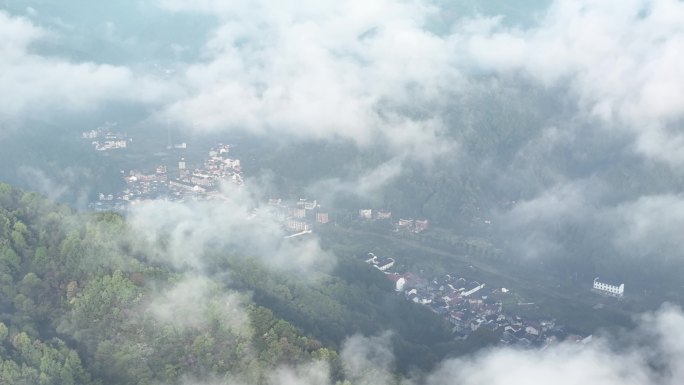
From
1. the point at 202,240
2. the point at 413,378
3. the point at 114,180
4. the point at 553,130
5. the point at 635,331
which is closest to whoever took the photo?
the point at 413,378

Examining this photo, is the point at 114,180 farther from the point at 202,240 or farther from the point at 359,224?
the point at 202,240

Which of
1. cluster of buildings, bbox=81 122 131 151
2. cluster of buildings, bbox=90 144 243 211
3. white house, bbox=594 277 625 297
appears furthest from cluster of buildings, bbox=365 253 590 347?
cluster of buildings, bbox=81 122 131 151

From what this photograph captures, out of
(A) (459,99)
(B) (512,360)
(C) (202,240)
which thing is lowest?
(B) (512,360)

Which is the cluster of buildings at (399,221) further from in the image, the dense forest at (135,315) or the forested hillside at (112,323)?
the forested hillside at (112,323)

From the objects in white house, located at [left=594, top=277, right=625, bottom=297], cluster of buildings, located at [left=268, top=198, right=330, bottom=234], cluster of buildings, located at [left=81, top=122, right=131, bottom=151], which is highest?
cluster of buildings, located at [left=81, top=122, right=131, bottom=151]

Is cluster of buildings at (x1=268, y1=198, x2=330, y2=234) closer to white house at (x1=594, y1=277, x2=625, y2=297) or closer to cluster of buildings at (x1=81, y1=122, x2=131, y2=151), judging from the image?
cluster of buildings at (x1=81, y1=122, x2=131, y2=151)

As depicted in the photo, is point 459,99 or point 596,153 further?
point 459,99

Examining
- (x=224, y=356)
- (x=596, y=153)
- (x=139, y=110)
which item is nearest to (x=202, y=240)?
(x=224, y=356)

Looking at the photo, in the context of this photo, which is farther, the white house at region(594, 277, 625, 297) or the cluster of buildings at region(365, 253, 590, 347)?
the white house at region(594, 277, 625, 297)
